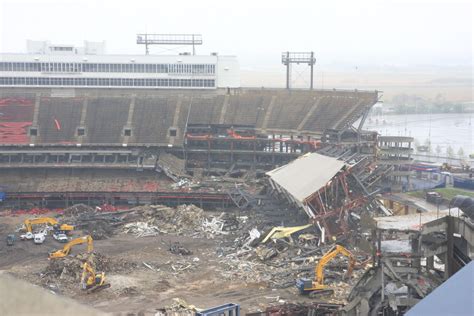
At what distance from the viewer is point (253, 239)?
37000 mm

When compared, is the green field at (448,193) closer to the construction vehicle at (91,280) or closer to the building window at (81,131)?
the construction vehicle at (91,280)

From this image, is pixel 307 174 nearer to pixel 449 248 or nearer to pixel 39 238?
pixel 39 238

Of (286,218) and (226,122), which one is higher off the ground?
(226,122)

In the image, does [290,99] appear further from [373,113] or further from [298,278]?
[373,113]

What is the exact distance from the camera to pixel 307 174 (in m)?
41.8

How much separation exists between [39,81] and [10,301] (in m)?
66.0

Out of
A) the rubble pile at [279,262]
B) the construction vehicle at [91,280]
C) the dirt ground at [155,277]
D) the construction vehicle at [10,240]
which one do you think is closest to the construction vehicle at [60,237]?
the dirt ground at [155,277]

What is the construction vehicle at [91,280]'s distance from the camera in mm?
29203

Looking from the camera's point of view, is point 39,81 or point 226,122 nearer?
point 226,122

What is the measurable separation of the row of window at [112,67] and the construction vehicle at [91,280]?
3778 cm

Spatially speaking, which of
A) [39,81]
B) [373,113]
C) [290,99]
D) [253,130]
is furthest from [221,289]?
[373,113]

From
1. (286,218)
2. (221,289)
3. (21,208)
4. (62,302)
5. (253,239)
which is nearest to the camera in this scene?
(62,302)

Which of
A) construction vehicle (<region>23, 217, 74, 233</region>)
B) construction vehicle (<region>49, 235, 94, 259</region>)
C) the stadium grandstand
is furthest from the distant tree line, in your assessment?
construction vehicle (<region>49, 235, 94, 259</region>)

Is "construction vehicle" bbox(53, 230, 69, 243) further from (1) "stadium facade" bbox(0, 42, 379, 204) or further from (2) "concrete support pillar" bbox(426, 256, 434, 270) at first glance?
(2) "concrete support pillar" bbox(426, 256, 434, 270)
